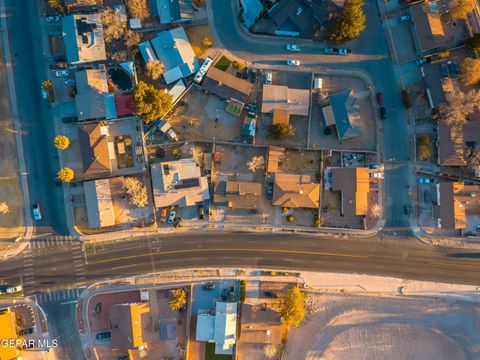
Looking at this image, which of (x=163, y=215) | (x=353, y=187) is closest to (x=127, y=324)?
(x=163, y=215)

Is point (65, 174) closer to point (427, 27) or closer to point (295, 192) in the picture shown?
point (295, 192)

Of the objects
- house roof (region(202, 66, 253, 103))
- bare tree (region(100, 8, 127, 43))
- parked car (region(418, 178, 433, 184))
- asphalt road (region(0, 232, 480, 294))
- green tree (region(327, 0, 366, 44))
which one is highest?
bare tree (region(100, 8, 127, 43))

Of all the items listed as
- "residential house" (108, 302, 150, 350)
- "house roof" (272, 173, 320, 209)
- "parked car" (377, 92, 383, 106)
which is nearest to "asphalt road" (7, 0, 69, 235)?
"residential house" (108, 302, 150, 350)

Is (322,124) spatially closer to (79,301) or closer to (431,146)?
(431,146)

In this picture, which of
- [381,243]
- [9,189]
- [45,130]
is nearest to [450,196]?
[381,243]

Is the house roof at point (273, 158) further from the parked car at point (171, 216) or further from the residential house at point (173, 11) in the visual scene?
the residential house at point (173, 11)

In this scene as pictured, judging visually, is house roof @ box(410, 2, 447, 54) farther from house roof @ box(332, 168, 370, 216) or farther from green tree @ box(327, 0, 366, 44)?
house roof @ box(332, 168, 370, 216)
